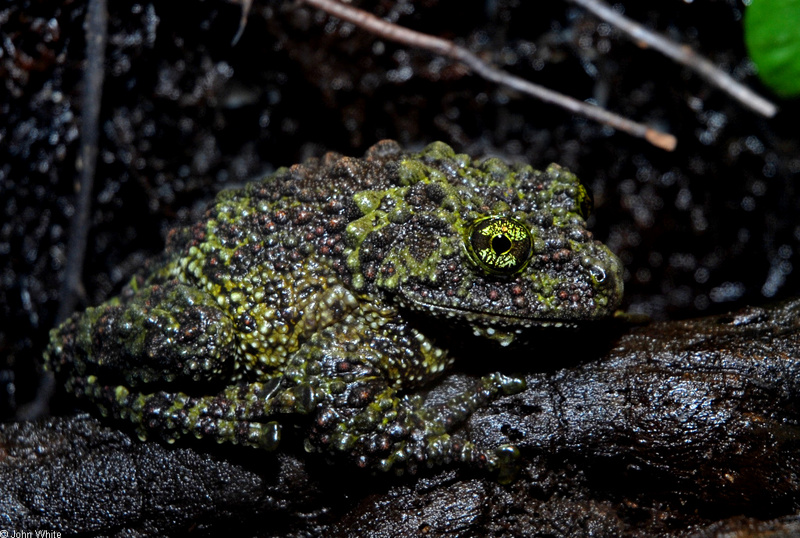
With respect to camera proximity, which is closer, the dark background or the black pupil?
the black pupil

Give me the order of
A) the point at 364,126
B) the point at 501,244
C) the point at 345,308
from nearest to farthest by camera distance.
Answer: the point at 501,244
the point at 345,308
the point at 364,126

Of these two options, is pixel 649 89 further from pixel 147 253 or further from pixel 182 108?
pixel 147 253

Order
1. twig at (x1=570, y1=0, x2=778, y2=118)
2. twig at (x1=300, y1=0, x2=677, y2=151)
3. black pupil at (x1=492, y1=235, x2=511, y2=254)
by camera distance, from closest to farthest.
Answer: black pupil at (x1=492, y1=235, x2=511, y2=254), twig at (x1=300, y1=0, x2=677, y2=151), twig at (x1=570, y1=0, x2=778, y2=118)

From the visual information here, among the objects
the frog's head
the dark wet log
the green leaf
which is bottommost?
the dark wet log

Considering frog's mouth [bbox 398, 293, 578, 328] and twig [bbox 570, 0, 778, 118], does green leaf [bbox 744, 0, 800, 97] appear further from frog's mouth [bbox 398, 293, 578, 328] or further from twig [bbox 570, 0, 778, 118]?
frog's mouth [bbox 398, 293, 578, 328]

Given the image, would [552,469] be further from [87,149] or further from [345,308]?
[87,149]

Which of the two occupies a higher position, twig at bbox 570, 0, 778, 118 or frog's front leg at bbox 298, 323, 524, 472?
twig at bbox 570, 0, 778, 118

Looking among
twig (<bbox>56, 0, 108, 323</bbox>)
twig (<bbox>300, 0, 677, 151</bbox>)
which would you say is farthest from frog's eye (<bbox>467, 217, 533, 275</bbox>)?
twig (<bbox>56, 0, 108, 323</bbox>)

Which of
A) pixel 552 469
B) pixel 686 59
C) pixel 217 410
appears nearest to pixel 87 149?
pixel 217 410
